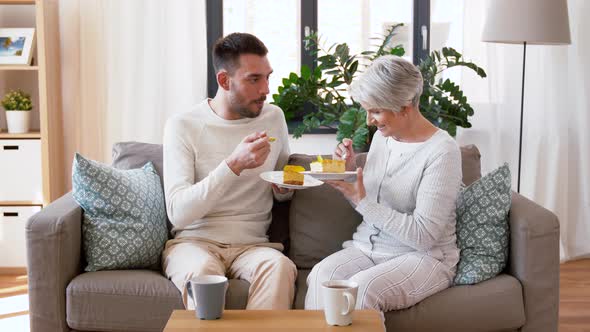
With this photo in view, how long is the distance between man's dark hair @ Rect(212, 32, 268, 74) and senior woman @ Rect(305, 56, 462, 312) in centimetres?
42

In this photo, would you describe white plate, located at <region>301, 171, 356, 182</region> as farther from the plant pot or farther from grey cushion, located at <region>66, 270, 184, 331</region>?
the plant pot

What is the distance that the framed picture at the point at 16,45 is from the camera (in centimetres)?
406

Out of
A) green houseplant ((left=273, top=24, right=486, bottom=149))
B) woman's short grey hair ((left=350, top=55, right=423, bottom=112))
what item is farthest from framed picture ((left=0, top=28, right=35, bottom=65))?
woman's short grey hair ((left=350, top=55, right=423, bottom=112))

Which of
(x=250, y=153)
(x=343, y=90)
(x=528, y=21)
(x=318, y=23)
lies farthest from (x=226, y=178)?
(x=318, y=23)

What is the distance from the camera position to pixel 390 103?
8.05ft

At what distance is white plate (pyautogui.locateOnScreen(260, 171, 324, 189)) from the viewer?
248 centimetres

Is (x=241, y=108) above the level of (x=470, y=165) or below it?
above

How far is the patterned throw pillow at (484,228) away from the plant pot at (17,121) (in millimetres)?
2426

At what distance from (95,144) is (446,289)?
8.07ft

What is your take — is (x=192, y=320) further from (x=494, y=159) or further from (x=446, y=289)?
(x=494, y=159)

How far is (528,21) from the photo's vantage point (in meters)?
3.85

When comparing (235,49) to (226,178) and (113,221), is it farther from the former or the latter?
(113,221)

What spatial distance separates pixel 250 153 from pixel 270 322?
689 millimetres

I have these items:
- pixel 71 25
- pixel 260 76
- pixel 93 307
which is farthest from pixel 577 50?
pixel 93 307
